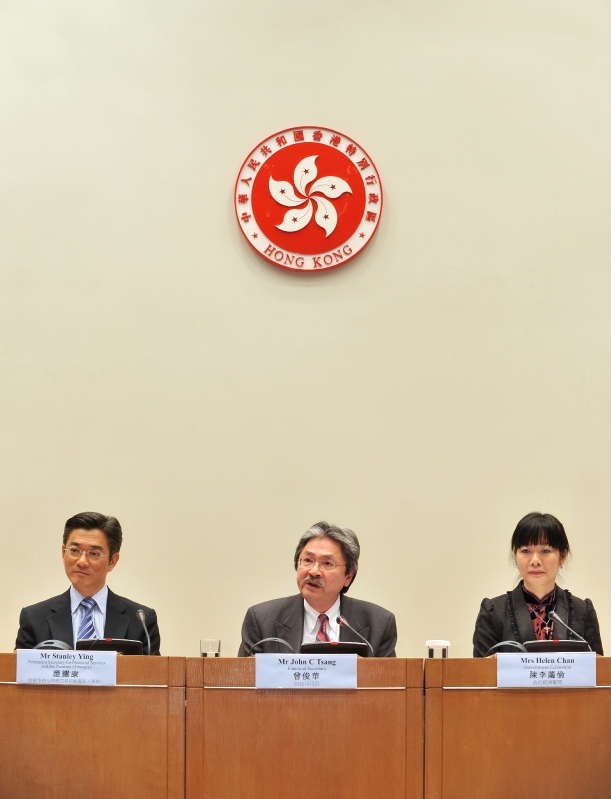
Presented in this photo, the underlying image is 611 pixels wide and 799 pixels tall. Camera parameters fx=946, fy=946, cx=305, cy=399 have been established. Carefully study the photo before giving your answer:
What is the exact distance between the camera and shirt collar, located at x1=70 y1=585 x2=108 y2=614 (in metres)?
3.64

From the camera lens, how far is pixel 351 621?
3465 millimetres

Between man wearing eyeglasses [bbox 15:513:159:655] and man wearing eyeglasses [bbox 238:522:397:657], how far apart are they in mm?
452

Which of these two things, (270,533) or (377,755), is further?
(270,533)

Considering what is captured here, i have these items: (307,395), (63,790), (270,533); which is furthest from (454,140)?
(63,790)

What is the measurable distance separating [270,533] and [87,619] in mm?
883

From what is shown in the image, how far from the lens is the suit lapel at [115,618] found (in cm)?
357

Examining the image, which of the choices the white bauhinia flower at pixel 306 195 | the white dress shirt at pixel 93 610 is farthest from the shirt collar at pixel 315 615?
the white bauhinia flower at pixel 306 195

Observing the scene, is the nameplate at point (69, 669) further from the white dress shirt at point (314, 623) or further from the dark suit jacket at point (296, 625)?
the white dress shirt at point (314, 623)

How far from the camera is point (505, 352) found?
4203 millimetres

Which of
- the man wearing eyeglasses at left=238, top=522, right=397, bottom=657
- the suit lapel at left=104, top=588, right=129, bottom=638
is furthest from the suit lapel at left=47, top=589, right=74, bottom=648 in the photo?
the man wearing eyeglasses at left=238, top=522, right=397, bottom=657

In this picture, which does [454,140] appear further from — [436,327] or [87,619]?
[87,619]

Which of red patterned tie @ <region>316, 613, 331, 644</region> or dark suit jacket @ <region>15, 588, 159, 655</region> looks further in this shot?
dark suit jacket @ <region>15, 588, 159, 655</region>

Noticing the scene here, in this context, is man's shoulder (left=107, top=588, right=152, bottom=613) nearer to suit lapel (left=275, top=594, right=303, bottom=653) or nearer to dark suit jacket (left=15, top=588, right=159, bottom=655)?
dark suit jacket (left=15, top=588, right=159, bottom=655)

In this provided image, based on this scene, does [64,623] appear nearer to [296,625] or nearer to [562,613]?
[296,625]
